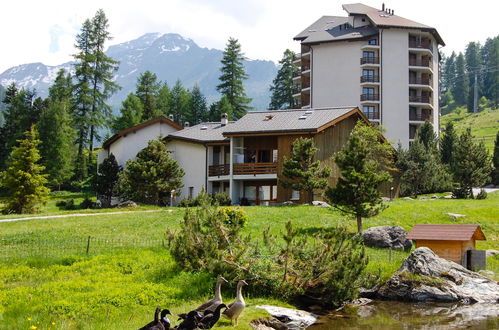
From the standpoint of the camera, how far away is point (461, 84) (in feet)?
532

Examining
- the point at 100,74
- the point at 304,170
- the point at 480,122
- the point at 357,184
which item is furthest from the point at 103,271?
the point at 480,122

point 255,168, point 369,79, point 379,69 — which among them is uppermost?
point 379,69

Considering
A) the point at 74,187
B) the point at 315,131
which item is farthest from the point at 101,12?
the point at 315,131

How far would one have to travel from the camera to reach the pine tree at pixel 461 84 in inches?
6284

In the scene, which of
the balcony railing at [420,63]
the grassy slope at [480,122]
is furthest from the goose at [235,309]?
the grassy slope at [480,122]

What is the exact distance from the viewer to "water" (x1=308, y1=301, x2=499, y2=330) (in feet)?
60.5

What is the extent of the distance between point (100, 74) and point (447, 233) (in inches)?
2231

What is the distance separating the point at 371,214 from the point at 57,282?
17418mm

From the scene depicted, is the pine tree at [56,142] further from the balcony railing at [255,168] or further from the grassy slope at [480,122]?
the grassy slope at [480,122]

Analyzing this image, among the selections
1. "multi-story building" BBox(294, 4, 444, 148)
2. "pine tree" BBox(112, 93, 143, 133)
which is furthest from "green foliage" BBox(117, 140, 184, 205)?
"multi-story building" BBox(294, 4, 444, 148)

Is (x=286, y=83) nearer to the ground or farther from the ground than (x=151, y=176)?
farther from the ground

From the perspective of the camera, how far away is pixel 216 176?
4834cm

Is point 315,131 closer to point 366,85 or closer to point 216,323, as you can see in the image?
point 216,323

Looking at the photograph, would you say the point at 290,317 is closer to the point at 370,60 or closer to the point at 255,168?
the point at 255,168
